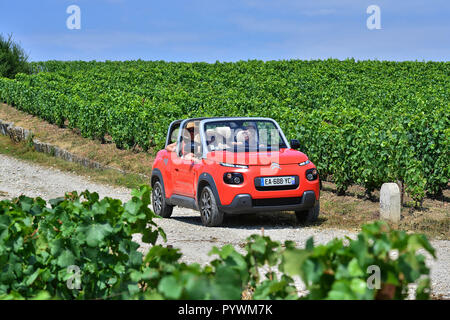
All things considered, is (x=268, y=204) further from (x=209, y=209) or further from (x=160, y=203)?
(x=160, y=203)

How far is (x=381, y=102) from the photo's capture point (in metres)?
32.6

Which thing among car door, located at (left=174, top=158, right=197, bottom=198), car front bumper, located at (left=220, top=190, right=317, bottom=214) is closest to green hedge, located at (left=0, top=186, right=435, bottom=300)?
car front bumper, located at (left=220, top=190, right=317, bottom=214)

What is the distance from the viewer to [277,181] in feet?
35.2

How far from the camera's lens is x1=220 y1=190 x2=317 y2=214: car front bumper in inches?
417

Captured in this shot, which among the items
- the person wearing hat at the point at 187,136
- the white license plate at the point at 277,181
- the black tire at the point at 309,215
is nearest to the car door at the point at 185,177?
the person wearing hat at the point at 187,136

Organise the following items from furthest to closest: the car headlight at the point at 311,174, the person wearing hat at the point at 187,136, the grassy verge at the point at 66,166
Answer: the grassy verge at the point at 66,166 < the person wearing hat at the point at 187,136 < the car headlight at the point at 311,174

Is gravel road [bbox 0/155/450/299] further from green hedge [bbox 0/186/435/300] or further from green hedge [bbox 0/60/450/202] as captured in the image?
green hedge [bbox 0/60/450/202]

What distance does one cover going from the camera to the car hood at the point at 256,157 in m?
10.7

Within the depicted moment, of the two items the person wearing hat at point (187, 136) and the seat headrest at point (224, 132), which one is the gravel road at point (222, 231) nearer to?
the person wearing hat at point (187, 136)

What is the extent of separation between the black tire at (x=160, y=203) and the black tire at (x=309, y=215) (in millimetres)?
2683
